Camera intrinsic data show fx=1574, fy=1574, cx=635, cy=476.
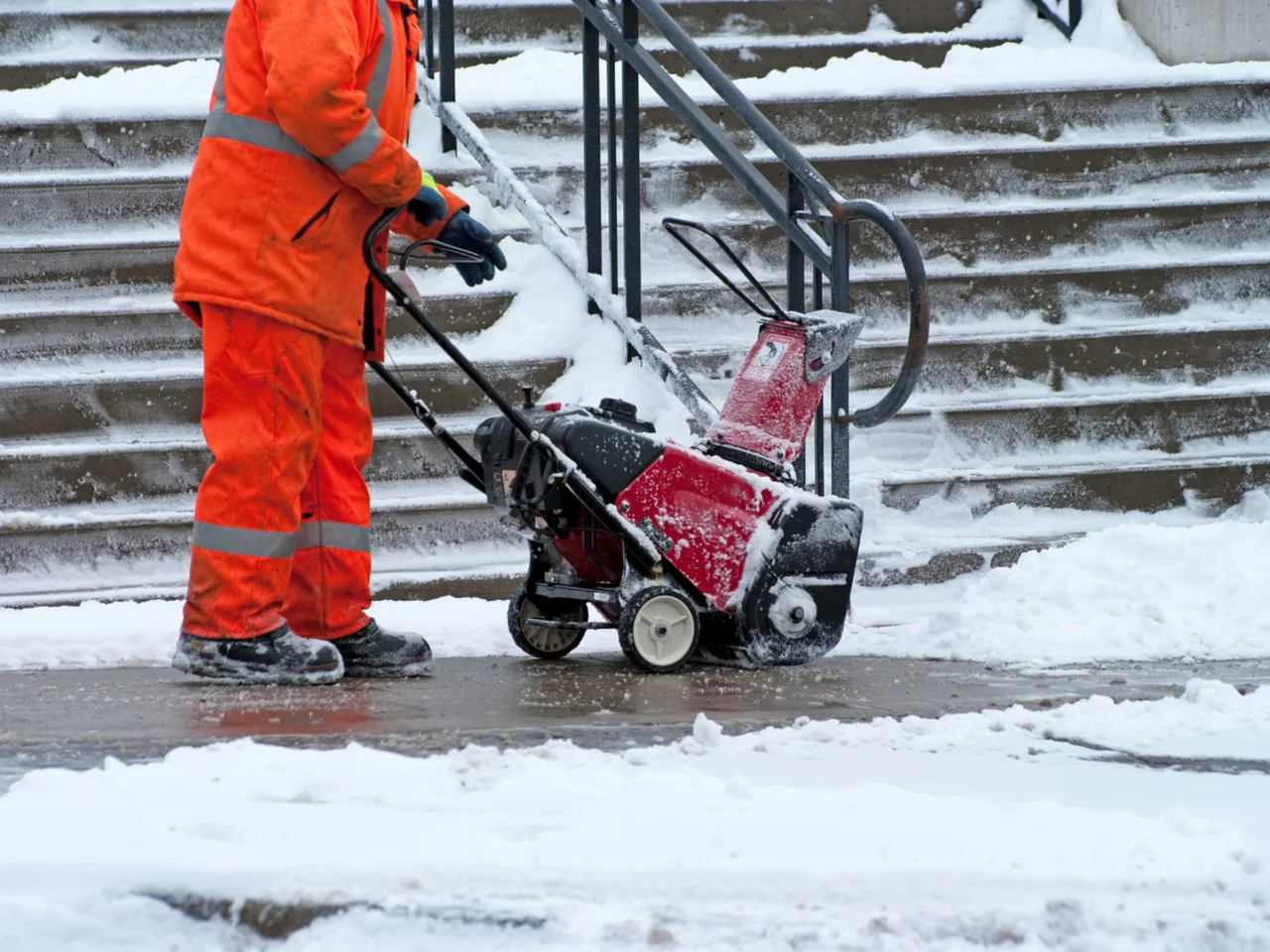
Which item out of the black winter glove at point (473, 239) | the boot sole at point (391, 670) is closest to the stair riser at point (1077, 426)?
the black winter glove at point (473, 239)

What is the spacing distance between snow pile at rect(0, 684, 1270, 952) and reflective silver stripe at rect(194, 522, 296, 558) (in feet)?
2.89

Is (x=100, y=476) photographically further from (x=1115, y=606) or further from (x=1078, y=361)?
(x=1078, y=361)

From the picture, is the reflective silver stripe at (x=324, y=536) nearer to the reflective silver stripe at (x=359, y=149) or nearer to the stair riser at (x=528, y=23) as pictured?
the reflective silver stripe at (x=359, y=149)

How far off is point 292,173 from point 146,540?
→ 173 cm

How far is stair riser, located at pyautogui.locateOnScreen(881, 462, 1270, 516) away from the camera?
533cm

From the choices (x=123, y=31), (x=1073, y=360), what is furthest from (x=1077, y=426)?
(x=123, y=31)

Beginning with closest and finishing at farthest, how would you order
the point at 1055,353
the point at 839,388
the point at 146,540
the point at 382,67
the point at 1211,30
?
the point at 382,67 → the point at 839,388 → the point at 146,540 → the point at 1055,353 → the point at 1211,30

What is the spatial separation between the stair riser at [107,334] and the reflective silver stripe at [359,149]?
2.02 meters

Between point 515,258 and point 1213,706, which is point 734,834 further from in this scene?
point 515,258

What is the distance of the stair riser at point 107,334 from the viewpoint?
5367mm

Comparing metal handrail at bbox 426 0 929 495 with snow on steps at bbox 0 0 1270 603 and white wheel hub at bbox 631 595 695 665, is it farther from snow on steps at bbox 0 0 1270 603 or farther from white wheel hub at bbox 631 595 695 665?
white wheel hub at bbox 631 595 695 665

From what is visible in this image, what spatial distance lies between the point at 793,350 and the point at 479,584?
1388 millimetres

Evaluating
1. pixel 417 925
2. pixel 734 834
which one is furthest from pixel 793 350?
pixel 417 925

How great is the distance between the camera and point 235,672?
3.61 m
